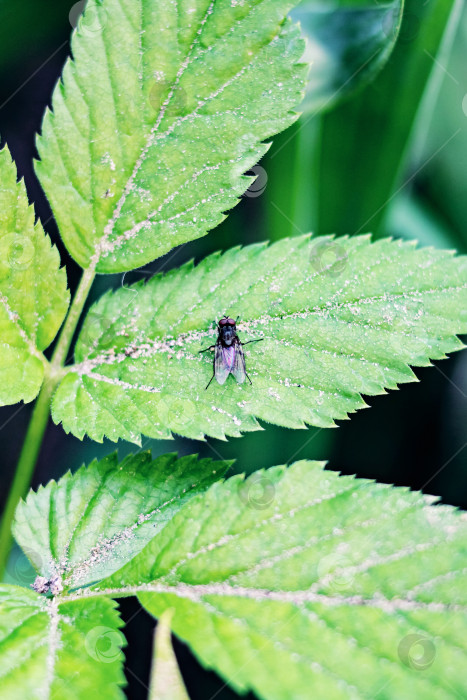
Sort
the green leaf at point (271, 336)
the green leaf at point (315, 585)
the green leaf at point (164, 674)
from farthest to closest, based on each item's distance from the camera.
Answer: the green leaf at point (271, 336), the green leaf at point (164, 674), the green leaf at point (315, 585)

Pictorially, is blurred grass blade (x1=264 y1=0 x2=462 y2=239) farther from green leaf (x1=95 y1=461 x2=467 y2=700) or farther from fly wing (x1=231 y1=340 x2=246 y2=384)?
green leaf (x1=95 y1=461 x2=467 y2=700)

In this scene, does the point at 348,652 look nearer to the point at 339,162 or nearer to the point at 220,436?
the point at 220,436

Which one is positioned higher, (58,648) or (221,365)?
(221,365)

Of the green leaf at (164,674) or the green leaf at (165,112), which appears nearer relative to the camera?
the green leaf at (164,674)

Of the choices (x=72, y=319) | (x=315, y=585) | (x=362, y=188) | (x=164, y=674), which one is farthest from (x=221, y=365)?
(x=362, y=188)

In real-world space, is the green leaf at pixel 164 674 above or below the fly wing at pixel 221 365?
below

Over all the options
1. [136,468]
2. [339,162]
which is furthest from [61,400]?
[339,162]

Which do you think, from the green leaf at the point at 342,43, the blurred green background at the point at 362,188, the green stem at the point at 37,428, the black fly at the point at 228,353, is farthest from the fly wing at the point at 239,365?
the green leaf at the point at 342,43

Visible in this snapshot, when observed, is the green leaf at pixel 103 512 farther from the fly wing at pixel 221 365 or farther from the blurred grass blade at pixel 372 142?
the blurred grass blade at pixel 372 142

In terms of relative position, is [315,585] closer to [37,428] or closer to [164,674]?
[164,674]
